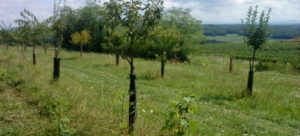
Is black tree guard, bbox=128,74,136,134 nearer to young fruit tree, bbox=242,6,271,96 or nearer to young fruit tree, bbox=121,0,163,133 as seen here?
young fruit tree, bbox=121,0,163,133

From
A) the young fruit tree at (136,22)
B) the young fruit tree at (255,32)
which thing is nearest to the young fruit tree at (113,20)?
the young fruit tree at (136,22)

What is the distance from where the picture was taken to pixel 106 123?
15.1 feet

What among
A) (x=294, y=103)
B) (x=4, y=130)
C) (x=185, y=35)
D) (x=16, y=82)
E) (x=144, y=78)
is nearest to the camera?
(x=4, y=130)

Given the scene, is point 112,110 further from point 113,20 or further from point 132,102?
point 113,20

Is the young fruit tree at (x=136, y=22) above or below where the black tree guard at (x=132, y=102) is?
above

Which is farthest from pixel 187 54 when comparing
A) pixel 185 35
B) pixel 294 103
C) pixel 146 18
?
pixel 146 18

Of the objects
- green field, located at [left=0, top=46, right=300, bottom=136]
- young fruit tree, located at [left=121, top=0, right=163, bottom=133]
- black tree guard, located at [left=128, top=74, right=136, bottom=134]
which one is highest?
young fruit tree, located at [left=121, top=0, right=163, bottom=133]

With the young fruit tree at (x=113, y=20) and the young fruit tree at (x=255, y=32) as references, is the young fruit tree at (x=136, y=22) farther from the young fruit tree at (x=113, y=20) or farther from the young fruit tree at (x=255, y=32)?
the young fruit tree at (x=255, y=32)

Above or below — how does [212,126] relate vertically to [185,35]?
below

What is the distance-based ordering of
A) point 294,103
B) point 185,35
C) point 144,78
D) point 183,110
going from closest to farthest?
1. point 183,110
2. point 294,103
3. point 144,78
4. point 185,35

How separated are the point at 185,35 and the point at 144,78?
2350 cm

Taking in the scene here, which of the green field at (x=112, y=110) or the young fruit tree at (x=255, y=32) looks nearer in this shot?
the green field at (x=112, y=110)

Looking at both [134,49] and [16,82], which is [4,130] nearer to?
[134,49]

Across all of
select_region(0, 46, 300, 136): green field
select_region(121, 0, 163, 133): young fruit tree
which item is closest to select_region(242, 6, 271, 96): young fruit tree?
select_region(0, 46, 300, 136): green field
